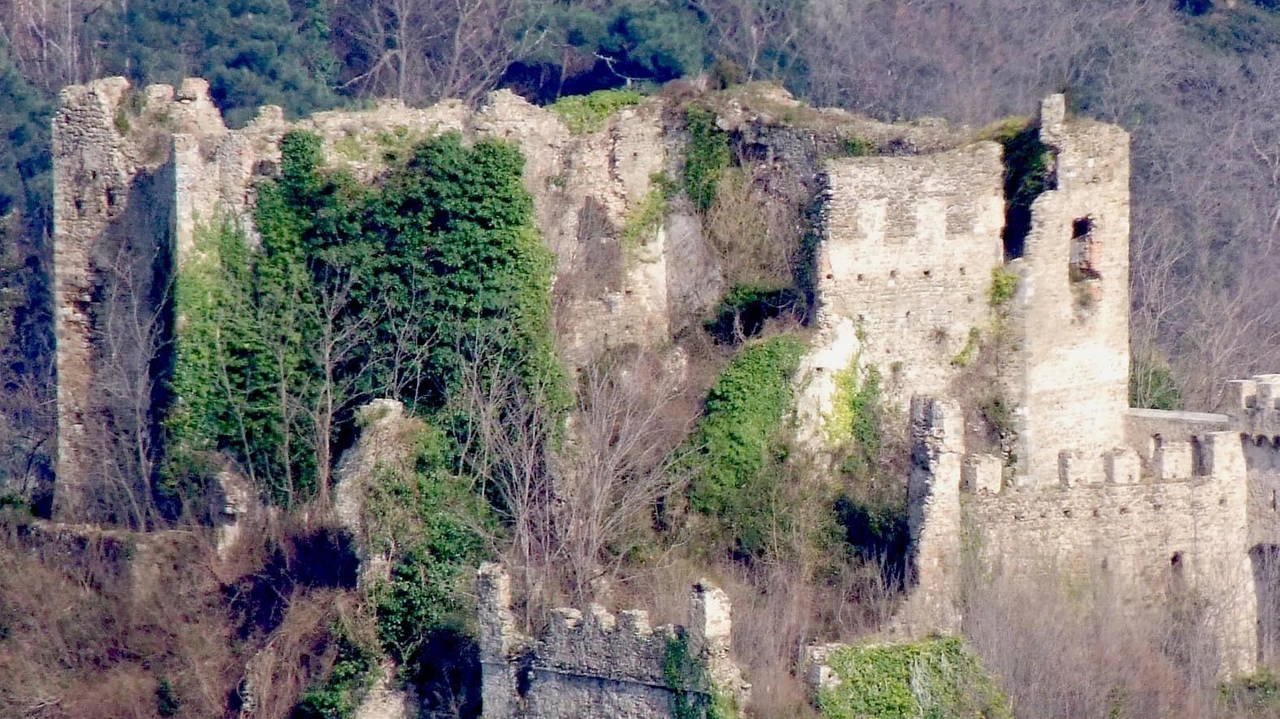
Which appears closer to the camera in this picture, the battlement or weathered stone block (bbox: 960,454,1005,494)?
weathered stone block (bbox: 960,454,1005,494)

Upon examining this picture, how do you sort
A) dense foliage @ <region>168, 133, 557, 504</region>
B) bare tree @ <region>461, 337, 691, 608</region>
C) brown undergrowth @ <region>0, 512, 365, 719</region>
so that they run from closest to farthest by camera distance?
1. bare tree @ <region>461, 337, 691, 608</region>
2. brown undergrowth @ <region>0, 512, 365, 719</region>
3. dense foliage @ <region>168, 133, 557, 504</region>

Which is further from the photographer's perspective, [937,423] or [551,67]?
[551,67]

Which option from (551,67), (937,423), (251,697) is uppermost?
(551,67)

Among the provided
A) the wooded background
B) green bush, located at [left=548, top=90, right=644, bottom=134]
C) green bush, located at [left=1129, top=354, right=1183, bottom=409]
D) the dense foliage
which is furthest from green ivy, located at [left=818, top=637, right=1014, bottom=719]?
the wooded background

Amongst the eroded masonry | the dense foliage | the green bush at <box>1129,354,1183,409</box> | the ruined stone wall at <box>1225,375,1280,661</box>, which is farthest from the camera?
the green bush at <box>1129,354,1183,409</box>

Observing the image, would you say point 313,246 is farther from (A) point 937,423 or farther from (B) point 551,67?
(B) point 551,67

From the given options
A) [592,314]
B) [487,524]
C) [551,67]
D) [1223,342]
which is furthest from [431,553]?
[551,67]

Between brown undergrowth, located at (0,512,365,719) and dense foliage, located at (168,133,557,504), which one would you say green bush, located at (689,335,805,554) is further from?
brown undergrowth, located at (0,512,365,719)

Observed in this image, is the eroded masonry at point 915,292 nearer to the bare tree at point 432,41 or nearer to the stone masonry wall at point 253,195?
the stone masonry wall at point 253,195
